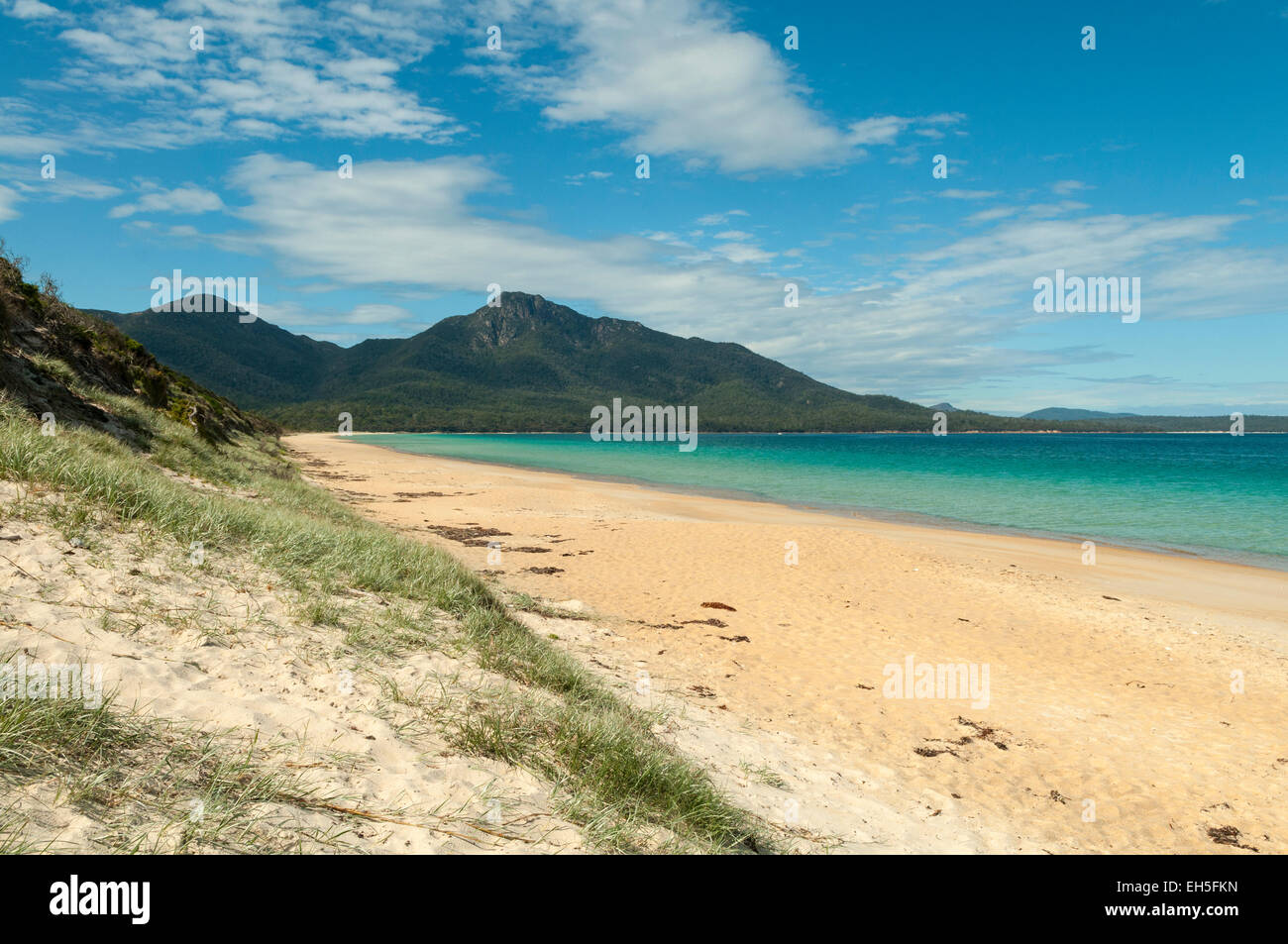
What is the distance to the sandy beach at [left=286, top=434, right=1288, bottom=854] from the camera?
19.6 ft

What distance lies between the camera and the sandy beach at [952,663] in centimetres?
596

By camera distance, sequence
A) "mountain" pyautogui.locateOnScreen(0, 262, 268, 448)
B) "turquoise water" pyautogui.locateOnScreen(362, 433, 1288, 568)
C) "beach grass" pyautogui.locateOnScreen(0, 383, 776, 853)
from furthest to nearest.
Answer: "turquoise water" pyautogui.locateOnScreen(362, 433, 1288, 568)
"mountain" pyautogui.locateOnScreen(0, 262, 268, 448)
"beach grass" pyautogui.locateOnScreen(0, 383, 776, 853)

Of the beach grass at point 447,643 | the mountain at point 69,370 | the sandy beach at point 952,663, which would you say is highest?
the mountain at point 69,370

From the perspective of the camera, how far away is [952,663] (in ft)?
31.9

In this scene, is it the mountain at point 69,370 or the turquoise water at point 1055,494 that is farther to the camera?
the turquoise water at point 1055,494

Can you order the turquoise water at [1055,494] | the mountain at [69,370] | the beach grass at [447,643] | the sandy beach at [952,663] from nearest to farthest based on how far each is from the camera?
the beach grass at [447,643] → the sandy beach at [952,663] → the mountain at [69,370] → the turquoise water at [1055,494]

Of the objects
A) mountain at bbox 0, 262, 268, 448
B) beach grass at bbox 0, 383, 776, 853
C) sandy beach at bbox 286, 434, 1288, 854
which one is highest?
mountain at bbox 0, 262, 268, 448

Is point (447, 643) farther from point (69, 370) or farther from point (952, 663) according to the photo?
point (69, 370)

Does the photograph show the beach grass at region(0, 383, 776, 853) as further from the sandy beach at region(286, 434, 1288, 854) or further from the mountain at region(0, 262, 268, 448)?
the mountain at region(0, 262, 268, 448)

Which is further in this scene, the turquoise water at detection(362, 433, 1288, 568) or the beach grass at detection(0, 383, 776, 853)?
the turquoise water at detection(362, 433, 1288, 568)

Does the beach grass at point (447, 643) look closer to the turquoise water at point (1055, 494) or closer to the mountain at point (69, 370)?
the mountain at point (69, 370)

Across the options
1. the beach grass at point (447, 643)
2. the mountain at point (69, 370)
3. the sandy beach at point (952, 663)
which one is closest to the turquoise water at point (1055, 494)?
the sandy beach at point (952, 663)

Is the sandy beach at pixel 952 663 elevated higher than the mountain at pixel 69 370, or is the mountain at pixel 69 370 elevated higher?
the mountain at pixel 69 370

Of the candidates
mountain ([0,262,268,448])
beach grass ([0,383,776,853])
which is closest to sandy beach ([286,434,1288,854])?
beach grass ([0,383,776,853])
